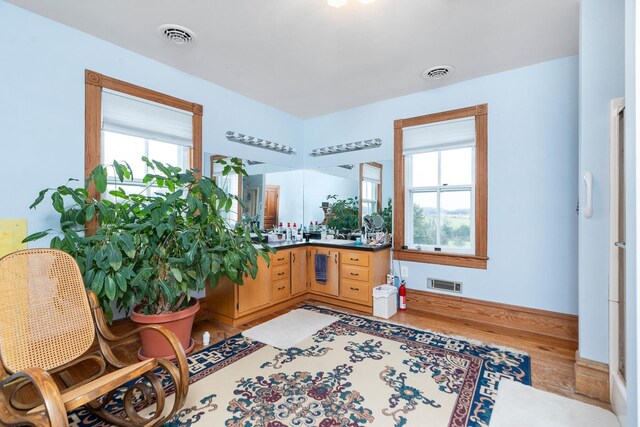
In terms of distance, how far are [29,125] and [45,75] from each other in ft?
1.31

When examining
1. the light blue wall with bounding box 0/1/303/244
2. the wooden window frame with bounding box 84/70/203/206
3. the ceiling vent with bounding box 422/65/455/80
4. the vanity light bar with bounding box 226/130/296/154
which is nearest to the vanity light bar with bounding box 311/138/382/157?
the vanity light bar with bounding box 226/130/296/154

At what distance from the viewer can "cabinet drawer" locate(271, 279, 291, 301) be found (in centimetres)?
348

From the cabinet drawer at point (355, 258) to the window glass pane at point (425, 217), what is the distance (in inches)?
26.7

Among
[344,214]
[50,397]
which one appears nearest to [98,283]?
[50,397]

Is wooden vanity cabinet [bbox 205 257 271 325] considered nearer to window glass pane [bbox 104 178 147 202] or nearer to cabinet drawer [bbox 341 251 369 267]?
cabinet drawer [bbox 341 251 369 267]

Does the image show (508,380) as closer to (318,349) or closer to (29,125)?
(318,349)

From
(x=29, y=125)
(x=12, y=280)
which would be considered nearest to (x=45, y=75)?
(x=29, y=125)

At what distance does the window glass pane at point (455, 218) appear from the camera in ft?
11.0

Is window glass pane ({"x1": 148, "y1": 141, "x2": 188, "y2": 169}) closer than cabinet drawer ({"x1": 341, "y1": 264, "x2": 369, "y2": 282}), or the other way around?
window glass pane ({"x1": 148, "y1": 141, "x2": 188, "y2": 169})

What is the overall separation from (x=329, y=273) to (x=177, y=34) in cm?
283

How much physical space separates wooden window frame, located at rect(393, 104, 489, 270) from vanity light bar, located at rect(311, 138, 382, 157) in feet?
0.97

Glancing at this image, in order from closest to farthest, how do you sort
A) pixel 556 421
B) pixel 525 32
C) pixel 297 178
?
pixel 556 421, pixel 525 32, pixel 297 178

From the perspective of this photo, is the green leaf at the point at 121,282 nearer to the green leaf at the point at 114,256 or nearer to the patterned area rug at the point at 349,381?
the green leaf at the point at 114,256

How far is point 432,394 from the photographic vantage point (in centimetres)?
194
